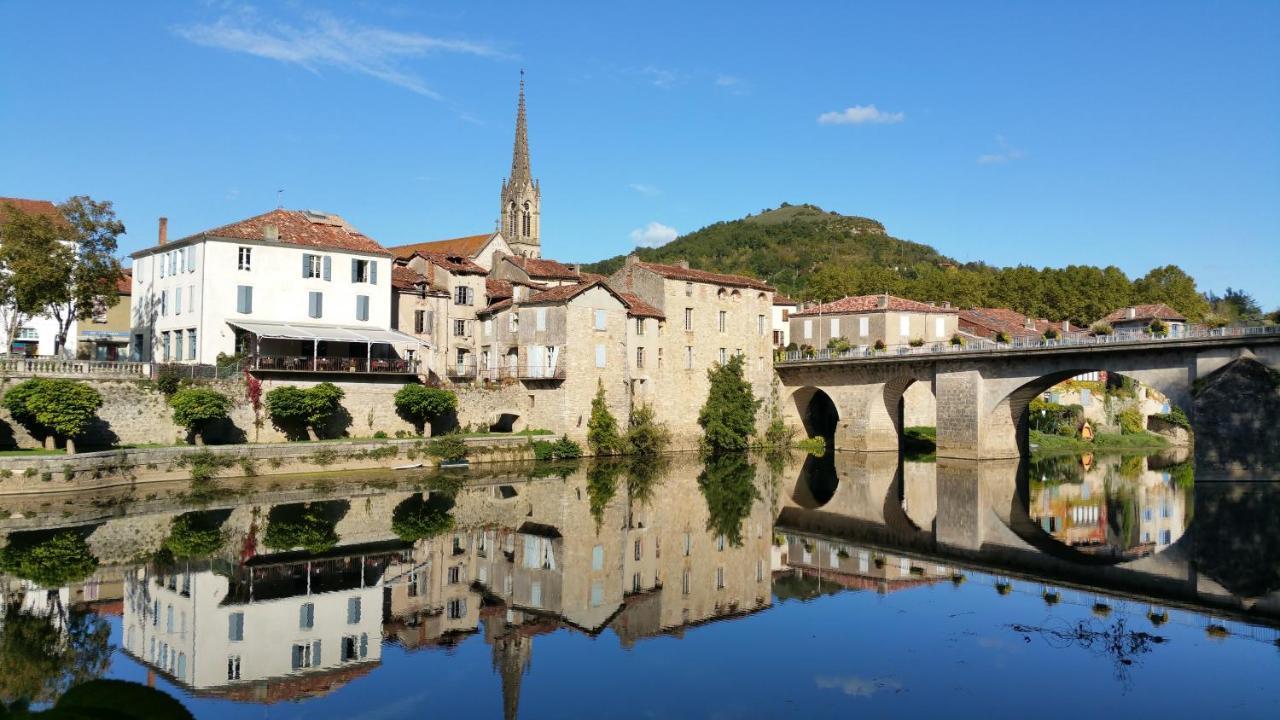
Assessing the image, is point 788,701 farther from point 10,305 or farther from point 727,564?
point 10,305

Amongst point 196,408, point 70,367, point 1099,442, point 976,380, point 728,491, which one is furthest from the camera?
point 1099,442

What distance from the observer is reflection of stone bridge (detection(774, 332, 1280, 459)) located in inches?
1417

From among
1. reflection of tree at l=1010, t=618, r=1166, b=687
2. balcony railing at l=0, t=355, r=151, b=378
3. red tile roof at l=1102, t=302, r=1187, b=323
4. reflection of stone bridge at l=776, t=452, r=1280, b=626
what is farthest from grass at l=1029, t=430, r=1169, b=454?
balcony railing at l=0, t=355, r=151, b=378

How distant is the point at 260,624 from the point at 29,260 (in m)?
23.0

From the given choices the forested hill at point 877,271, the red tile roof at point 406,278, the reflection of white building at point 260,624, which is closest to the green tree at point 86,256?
the red tile roof at point 406,278

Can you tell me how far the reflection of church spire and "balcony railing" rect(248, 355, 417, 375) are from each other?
23869 mm

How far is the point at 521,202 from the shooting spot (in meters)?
78.8

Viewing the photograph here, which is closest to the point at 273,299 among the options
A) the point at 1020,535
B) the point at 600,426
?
the point at 600,426

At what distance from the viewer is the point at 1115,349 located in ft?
125

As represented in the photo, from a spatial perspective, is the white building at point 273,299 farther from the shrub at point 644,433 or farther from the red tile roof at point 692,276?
the red tile roof at point 692,276

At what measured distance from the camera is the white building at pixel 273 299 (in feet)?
123

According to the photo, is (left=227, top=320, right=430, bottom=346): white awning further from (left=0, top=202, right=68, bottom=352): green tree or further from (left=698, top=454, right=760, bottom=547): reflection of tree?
(left=698, top=454, right=760, bottom=547): reflection of tree

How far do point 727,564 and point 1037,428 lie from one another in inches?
1604

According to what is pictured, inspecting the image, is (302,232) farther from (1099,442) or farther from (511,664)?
(1099,442)
